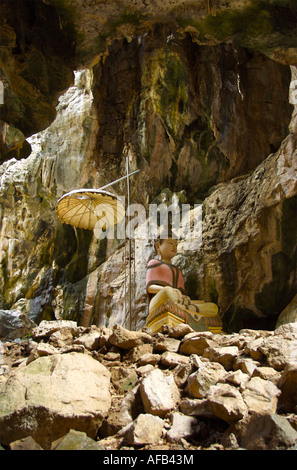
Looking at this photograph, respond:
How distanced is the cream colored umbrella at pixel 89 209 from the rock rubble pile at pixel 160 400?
156 inches

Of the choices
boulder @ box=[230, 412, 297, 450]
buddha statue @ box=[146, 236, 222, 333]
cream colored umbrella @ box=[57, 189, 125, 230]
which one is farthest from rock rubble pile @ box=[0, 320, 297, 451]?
cream colored umbrella @ box=[57, 189, 125, 230]

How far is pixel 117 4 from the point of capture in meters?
4.24

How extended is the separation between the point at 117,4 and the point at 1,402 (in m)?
4.06

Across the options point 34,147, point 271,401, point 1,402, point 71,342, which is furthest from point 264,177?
point 34,147

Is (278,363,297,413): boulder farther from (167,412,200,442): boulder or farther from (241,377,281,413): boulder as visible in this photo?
(167,412,200,442): boulder

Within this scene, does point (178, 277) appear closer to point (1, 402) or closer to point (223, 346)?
point (223, 346)

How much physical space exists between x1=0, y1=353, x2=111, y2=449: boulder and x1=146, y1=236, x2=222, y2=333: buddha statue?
2.66 m

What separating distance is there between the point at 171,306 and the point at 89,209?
2.65 metres

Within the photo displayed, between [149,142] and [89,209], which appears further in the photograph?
[149,142]

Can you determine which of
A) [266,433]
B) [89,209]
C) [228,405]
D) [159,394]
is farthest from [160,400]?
[89,209]

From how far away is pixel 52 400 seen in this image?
2.12 metres

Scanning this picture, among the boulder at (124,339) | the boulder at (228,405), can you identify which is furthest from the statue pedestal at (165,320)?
the boulder at (228,405)

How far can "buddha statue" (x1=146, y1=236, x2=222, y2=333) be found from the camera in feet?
17.3

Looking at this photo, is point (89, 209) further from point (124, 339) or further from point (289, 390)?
point (289, 390)
